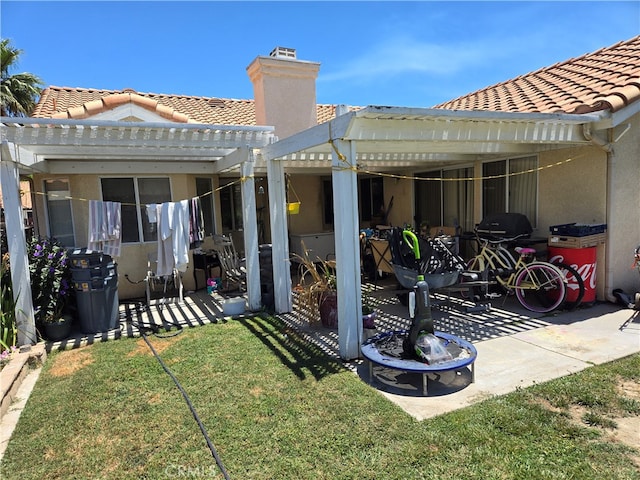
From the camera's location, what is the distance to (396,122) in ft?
15.3

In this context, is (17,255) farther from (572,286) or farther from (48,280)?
(572,286)

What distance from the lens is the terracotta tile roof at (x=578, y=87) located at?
234 inches

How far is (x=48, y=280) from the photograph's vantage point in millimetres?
6086

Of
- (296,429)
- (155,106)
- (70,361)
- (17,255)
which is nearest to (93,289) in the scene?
(17,255)

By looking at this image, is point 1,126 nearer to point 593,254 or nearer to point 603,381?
point 603,381

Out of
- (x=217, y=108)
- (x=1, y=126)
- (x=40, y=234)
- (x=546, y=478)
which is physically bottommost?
(x=546, y=478)

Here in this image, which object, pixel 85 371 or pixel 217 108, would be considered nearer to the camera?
pixel 85 371

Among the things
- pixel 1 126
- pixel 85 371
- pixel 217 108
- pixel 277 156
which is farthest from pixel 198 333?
pixel 217 108

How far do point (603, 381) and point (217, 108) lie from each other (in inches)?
427

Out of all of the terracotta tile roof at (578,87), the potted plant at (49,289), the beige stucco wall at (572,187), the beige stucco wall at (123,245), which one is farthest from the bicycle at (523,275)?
the potted plant at (49,289)

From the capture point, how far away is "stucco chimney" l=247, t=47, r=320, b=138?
348 inches

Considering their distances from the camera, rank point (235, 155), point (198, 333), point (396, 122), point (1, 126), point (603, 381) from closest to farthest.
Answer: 1. point (603, 381)
2. point (396, 122)
3. point (1, 126)
4. point (198, 333)
5. point (235, 155)

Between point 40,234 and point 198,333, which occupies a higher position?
point 40,234

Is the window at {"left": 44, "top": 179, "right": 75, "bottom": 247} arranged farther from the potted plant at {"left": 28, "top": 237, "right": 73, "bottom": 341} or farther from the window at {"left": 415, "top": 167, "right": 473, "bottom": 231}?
the window at {"left": 415, "top": 167, "right": 473, "bottom": 231}
